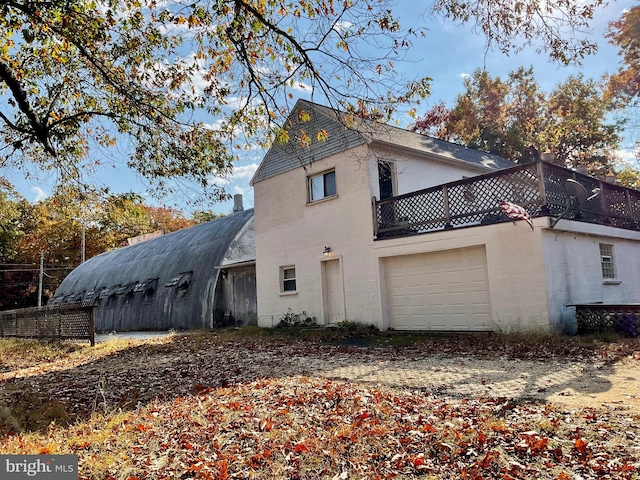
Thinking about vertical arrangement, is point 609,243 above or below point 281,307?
above

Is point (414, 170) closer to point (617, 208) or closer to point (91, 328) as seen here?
point (617, 208)

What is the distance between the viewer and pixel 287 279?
1480 cm

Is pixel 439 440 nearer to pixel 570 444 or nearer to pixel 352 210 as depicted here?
pixel 570 444

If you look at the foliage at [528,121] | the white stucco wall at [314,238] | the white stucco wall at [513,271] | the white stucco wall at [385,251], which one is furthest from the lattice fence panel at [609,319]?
the foliage at [528,121]

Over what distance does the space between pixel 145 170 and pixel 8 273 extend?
3672cm

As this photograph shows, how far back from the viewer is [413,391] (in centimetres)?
545

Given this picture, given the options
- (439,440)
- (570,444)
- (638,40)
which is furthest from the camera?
(638,40)

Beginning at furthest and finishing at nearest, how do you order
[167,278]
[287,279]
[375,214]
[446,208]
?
1. [167,278]
2. [287,279]
3. [375,214]
4. [446,208]

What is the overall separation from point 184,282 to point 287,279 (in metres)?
6.41

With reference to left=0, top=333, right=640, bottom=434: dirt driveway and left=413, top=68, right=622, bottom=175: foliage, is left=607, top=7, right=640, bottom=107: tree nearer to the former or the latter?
left=413, top=68, right=622, bottom=175: foliage

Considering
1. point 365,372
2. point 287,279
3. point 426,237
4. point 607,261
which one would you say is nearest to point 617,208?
point 607,261

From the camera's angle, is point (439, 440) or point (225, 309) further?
point (225, 309)

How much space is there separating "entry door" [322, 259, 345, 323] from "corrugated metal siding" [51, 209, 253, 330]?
6106mm

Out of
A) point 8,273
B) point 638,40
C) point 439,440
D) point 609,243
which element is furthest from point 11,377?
point 8,273
